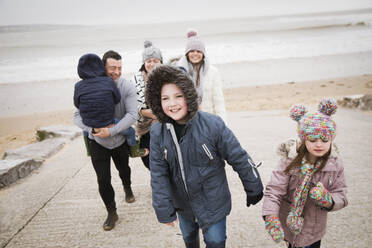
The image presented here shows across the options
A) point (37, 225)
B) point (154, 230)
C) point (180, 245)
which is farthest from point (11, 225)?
point (180, 245)

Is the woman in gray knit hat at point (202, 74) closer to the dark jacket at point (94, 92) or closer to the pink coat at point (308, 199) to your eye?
the dark jacket at point (94, 92)

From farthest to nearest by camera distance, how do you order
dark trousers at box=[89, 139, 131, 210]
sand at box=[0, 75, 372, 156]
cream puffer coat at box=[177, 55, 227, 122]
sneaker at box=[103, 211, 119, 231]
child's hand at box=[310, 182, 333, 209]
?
sand at box=[0, 75, 372, 156]
cream puffer coat at box=[177, 55, 227, 122]
sneaker at box=[103, 211, 119, 231]
dark trousers at box=[89, 139, 131, 210]
child's hand at box=[310, 182, 333, 209]

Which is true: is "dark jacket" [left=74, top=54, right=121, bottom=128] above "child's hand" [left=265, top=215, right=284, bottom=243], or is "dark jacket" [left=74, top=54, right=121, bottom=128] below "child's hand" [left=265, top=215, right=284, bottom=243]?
above

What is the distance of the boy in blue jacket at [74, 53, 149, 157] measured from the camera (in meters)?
2.15

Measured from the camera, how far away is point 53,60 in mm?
20031

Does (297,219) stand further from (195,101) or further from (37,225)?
(37,225)

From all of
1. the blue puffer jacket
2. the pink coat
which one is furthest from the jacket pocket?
the pink coat

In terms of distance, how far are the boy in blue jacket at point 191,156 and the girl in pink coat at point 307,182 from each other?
158 mm

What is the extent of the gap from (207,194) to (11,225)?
2419 mm

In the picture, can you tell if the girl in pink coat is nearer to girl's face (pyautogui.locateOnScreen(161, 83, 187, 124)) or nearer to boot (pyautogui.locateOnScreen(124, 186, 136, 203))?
girl's face (pyautogui.locateOnScreen(161, 83, 187, 124))

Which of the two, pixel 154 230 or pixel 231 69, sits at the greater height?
pixel 231 69

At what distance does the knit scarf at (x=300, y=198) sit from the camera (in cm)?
151

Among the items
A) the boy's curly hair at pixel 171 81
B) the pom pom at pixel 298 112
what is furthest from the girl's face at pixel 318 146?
the boy's curly hair at pixel 171 81

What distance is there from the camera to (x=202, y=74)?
2.68m
